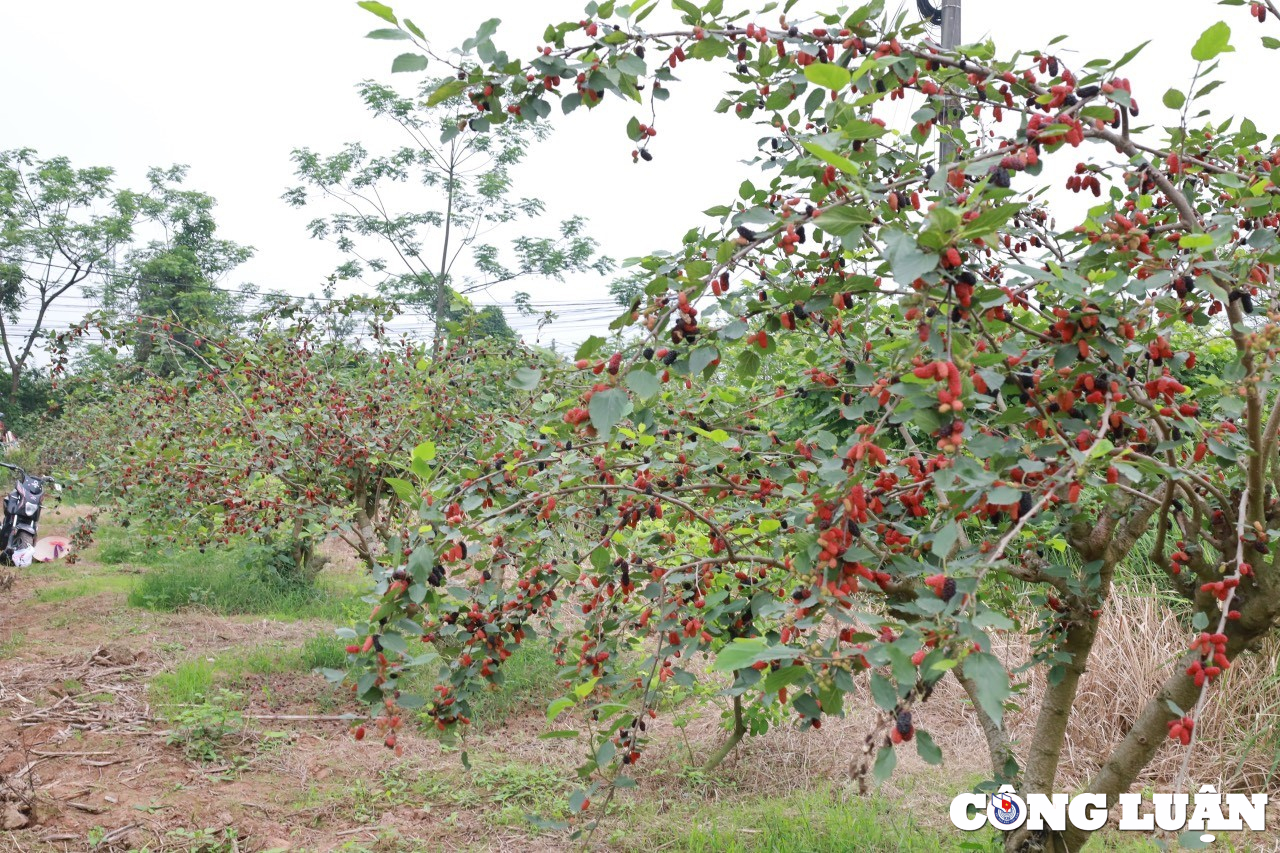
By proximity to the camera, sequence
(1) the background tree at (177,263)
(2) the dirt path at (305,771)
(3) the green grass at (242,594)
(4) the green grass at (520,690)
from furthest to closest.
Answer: (1) the background tree at (177,263) < (3) the green grass at (242,594) < (4) the green grass at (520,690) < (2) the dirt path at (305,771)

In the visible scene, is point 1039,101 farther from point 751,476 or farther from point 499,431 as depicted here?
point 499,431

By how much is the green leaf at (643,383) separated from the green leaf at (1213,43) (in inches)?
42.0

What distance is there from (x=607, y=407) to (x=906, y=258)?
44 centimetres

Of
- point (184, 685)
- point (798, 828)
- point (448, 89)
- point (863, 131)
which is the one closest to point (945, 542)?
point (863, 131)

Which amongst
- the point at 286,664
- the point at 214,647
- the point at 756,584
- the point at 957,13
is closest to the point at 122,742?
the point at 286,664

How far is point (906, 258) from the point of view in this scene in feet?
3.49

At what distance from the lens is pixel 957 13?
6363 mm

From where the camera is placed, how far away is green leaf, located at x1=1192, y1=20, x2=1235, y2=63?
144 cm

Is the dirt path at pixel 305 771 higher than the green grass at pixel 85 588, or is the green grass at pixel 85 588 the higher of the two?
the green grass at pixel 85 588

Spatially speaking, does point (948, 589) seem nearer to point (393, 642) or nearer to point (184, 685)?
point (393, 642)

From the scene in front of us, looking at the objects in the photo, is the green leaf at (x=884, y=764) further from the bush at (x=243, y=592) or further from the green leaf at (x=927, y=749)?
the bush at (x=243, y=592)

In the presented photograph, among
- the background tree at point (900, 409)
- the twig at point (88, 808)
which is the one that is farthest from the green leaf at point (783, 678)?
the twig at point (88, 808)

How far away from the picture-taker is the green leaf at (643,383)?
49.0 inches

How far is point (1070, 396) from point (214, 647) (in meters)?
5.66
